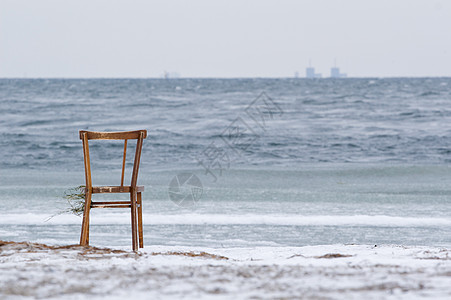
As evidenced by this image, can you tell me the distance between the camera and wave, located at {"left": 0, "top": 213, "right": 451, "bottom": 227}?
7.36 meters

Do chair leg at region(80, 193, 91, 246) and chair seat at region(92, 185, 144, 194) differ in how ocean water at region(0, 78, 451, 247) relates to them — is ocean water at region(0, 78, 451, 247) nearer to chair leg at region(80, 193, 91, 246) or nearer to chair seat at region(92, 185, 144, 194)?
chair leg at region(80, 193, 91, 246)

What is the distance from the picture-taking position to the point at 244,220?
752 cm

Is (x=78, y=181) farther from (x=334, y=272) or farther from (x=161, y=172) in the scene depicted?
(x=334, y=272)

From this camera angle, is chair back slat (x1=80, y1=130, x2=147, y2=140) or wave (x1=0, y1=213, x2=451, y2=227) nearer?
chair back slat (x1=80, y1=130, x2=147, y2=140)

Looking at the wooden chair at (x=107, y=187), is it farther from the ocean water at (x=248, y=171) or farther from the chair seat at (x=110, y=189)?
the ocean water at (x=248, y=171)

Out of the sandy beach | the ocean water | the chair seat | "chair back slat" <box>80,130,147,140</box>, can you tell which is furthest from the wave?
the sandy beach

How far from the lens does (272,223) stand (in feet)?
24.3

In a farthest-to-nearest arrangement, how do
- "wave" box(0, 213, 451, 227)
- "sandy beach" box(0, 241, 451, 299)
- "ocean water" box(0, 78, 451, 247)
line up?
1. "wave" box(0, 213, 451, 227)
2. "ocean water" box(0, 78, 451, 247)
3. "sandy beach" box(0, 241, 451, 299)

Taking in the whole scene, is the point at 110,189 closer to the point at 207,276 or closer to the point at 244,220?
the point at 207,276

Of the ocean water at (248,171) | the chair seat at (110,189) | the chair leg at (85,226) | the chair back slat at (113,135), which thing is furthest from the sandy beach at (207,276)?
the ocean water at (248,171)

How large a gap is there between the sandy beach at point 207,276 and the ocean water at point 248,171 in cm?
236

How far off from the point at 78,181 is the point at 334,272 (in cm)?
877

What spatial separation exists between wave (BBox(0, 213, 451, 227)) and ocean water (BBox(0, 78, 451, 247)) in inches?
0.9

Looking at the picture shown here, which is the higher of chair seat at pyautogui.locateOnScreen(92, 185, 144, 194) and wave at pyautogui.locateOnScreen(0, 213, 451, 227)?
chair seat at pyautogui.locateOnScreen(92, 185, 144, 194)
